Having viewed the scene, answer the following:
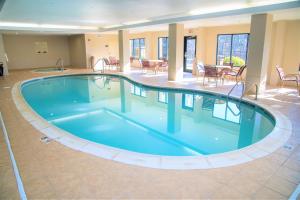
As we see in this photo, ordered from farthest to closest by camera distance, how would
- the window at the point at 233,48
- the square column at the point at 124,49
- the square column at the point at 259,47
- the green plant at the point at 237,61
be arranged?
the square column at the point at 124,49, the green plant at the point at 237,61, the window at the point at 233,48, the square column at the point at 259,47

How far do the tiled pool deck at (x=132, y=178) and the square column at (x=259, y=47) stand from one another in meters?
3.83

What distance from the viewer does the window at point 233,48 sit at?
9.98 m

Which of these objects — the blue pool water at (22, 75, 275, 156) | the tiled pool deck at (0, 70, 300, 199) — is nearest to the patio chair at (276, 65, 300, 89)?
the blue pool water at (22, 75, 275, 156)

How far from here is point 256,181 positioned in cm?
252

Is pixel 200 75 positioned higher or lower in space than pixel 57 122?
higher

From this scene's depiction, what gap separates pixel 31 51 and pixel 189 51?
1148cm

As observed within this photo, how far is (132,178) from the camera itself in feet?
8.47

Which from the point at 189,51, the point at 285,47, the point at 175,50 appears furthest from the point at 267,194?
the point at 189,51

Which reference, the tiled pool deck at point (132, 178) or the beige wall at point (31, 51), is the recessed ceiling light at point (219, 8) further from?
the beige wall at point (31, 51)

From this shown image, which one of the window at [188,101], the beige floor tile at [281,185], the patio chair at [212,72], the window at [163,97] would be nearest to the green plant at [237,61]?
the patio chair at [212,72]

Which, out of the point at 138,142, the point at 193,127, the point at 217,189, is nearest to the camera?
the point at 217,189

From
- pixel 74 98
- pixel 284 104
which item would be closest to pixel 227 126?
pixel 284 104

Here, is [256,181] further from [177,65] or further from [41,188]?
[177,65]

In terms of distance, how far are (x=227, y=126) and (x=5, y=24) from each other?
11.5 metres
